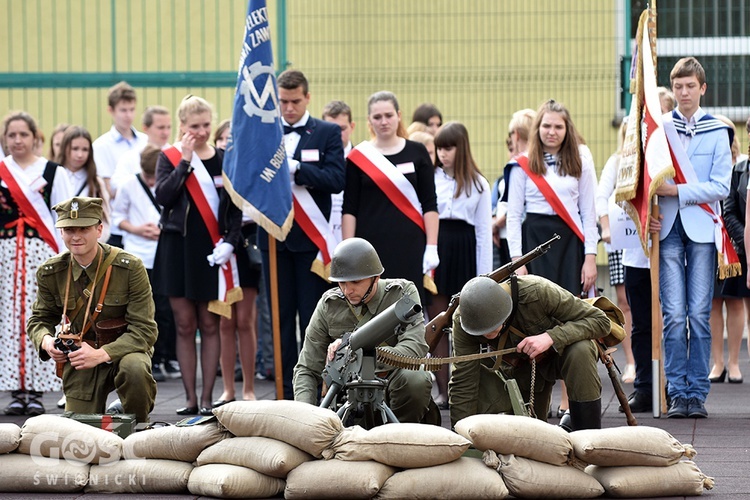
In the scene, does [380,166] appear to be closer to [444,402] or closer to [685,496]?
[444,402]

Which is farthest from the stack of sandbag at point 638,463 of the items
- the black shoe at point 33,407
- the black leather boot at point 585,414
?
the black shoe at point 33,407

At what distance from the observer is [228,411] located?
21.4 ft

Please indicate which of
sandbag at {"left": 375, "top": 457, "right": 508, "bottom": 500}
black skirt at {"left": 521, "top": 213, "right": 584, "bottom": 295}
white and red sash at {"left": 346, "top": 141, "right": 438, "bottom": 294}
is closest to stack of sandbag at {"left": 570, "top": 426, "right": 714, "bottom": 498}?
sandbag at {"left": 375, "top": 457, "right": 508, "bottom": 500}

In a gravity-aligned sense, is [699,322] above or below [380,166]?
below

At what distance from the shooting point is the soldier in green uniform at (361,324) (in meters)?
7.12

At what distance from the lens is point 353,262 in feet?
23.4

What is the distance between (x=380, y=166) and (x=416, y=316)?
8.05 feet

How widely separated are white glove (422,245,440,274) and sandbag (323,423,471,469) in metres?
3.13

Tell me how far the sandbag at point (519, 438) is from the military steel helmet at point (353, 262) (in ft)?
3.73

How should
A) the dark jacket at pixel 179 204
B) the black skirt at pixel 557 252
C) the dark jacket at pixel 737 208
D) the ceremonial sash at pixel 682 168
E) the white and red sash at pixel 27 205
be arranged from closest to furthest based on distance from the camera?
the ceremonial sash at pixel 682 168, the black skirt at pixel 557 252, the dark jacket at pixel 179 204, the white and red sash at pixel 27 205, the dark jacket at pixel 737 208

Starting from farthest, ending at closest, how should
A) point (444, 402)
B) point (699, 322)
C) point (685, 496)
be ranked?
point (444, 402), point (699, 322), point (685, 496)

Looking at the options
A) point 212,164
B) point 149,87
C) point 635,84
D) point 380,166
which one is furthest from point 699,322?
point 149,87

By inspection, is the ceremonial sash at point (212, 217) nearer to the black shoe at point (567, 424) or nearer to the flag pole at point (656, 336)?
the flag pole at point (656, 336)

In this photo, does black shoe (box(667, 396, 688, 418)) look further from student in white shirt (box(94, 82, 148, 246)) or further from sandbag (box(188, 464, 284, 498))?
student in white shirt (box(94, 82, 148, 246))
